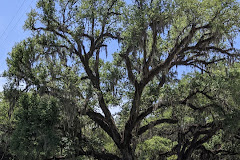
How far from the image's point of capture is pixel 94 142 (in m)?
14.2

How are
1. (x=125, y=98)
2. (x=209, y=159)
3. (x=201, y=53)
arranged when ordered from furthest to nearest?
(x=125, y=98) → (x=209, y=159) → (x=201, y=53)

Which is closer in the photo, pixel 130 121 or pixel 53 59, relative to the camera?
pixel 130 121

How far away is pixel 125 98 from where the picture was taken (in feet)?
56.3

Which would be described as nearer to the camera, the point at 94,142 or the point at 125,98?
the point at 94,142

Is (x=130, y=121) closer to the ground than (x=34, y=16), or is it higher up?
closer to the ground

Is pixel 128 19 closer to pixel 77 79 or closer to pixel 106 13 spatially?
pixel 106 13

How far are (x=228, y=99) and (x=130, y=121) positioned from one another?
4.64 m

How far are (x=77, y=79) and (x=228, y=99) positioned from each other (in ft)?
23.4

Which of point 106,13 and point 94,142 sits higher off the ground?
point 106,13

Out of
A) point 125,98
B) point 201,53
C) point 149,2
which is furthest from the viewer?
point 125,98

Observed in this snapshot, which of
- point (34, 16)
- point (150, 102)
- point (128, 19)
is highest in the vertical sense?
point (34, 16)

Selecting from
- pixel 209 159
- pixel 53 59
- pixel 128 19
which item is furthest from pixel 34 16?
pixel 209 159

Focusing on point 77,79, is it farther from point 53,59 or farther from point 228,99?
point 228,99

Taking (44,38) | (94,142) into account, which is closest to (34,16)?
(44,38)
